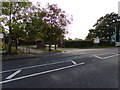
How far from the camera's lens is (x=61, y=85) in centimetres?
357

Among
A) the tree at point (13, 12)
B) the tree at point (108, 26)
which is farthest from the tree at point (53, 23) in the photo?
the tree at point (108, 26)

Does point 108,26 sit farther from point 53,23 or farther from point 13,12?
point 13,12

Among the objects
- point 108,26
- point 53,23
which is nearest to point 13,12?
point 53,23

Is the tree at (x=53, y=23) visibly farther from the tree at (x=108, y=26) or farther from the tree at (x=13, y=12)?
the tree at (x=108, y=26)

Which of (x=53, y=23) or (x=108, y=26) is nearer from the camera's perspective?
(x=53, y=23)

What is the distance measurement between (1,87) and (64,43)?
25.8 metres

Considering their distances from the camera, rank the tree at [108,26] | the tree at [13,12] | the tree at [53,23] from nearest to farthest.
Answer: the tree at [13,12] → the tree at [53,23] → the tree at [108,26]

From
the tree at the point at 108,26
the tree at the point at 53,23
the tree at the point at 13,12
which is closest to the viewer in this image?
the tree at the point at 13,12

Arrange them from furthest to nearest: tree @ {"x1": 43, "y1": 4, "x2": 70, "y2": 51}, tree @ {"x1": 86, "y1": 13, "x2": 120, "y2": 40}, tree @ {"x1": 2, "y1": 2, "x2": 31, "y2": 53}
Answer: tree @ {"x1": 86, "y1": 13, "x2": 120, "y2": 40} → tree @ {"x1": 43, "y1": 4, "x2": 70, "y2": 51} → tree @ {"x1": 2, "y1": 2, "x2": 31, "y2": 53}

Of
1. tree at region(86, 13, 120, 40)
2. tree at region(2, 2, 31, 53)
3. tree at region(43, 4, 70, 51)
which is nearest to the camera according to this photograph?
tree at region(2, 2, 31, 53)

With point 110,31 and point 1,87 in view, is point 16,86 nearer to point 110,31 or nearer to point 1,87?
point 1,87

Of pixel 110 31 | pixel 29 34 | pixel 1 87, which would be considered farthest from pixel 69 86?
pixel 110 31

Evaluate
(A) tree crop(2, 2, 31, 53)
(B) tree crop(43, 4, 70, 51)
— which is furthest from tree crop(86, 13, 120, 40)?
(A) tree crop(2, 2, 31, 53)

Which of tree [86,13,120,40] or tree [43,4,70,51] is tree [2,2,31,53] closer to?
tree [43,4,70,51]
